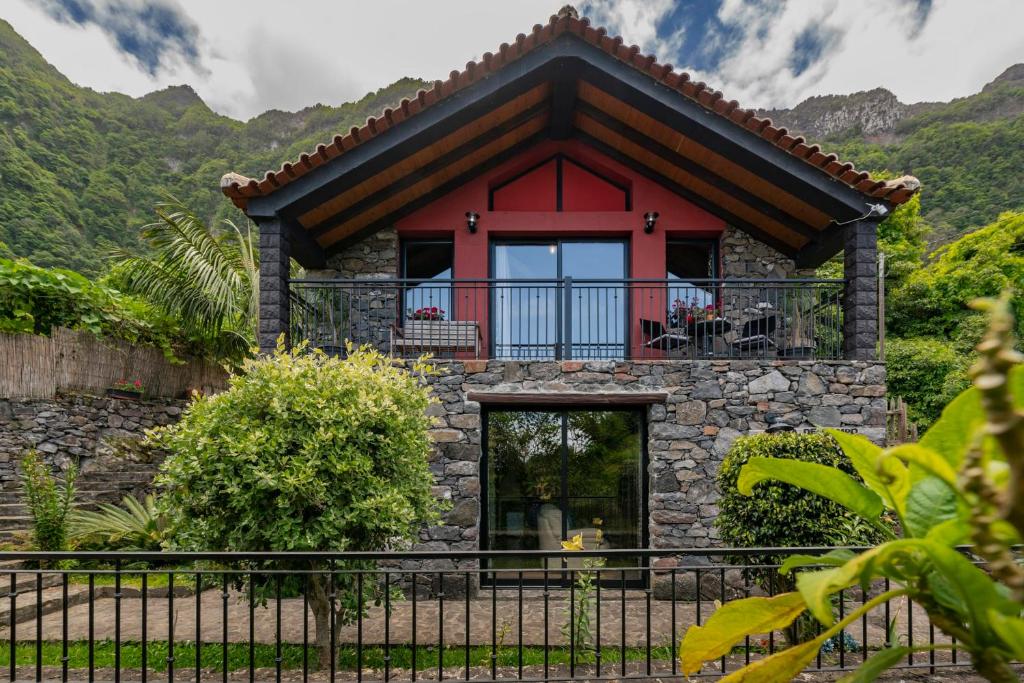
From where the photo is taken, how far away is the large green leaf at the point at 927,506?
868 mm

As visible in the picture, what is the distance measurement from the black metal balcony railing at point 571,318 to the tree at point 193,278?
1708mm

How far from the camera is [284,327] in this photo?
6.04m

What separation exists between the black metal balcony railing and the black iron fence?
276 centimetres

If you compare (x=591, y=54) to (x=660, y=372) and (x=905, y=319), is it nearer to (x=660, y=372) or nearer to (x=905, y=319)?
(x=660, y=372)

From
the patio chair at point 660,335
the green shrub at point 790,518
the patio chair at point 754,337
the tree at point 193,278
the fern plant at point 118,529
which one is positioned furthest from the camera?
the tree at point 193,278

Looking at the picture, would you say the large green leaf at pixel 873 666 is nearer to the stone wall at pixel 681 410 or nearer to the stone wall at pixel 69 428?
the stone wall at pixel 681 410

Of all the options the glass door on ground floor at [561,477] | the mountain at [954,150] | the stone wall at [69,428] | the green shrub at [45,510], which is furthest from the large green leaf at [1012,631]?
the mountain at [954,150]

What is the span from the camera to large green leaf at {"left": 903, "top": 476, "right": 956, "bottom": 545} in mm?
868

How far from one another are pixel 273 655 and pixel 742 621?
183 inches

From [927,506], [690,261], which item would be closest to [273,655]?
[927,506]

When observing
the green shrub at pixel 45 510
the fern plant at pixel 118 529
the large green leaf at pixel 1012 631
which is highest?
the large green leaf at pixel 1012 631

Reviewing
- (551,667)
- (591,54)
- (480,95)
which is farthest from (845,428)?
(480,95)

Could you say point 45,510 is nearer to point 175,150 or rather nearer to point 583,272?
point 583,272

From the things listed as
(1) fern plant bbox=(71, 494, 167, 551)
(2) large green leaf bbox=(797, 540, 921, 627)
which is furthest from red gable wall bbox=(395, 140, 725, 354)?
(2) large green leaf bbox=(797, 540, 921, 627)
